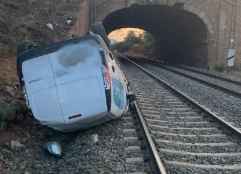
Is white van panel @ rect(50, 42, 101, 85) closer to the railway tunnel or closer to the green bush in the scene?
the green bush

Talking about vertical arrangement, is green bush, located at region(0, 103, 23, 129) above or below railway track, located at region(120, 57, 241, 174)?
above

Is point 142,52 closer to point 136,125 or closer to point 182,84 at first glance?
point 182,84

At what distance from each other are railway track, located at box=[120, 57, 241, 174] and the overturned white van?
1.24 m

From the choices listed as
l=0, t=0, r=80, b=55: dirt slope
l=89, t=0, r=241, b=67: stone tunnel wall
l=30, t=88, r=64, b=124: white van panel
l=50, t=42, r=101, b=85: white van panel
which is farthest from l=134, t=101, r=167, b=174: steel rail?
l=89, t=0, r=241, b=67: stone tunnel wall

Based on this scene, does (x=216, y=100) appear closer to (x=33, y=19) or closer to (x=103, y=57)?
(x=103, y=57)

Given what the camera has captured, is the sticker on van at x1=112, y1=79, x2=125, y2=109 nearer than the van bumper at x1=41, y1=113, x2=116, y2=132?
No

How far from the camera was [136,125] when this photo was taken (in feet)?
34.4

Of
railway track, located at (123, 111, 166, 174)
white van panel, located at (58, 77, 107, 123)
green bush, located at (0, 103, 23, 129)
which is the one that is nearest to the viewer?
railway track, located at (123, 111, 166, 174)

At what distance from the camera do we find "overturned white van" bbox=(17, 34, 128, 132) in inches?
373

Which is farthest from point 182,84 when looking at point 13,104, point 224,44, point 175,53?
point 175,53

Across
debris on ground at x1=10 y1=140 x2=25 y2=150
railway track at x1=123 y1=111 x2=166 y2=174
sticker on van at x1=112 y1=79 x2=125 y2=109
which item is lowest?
debris on ground at x1=10 y1=140 x2=25 y2=150

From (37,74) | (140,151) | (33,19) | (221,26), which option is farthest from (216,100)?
(221,26)

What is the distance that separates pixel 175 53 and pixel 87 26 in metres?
11.8

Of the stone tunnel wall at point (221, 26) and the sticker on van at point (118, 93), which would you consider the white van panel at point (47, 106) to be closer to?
the sticker on van at point (118, 93)
